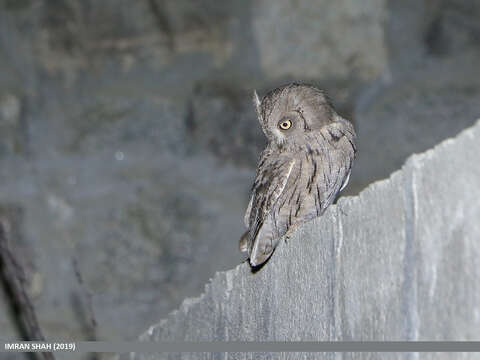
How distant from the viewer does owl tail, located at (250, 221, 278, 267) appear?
210cm

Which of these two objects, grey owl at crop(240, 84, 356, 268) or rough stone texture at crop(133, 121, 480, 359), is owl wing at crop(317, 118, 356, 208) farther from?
rough stone texture at crop(133, 121, 480, 359)

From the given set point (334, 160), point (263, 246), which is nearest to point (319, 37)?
point (334, 160)

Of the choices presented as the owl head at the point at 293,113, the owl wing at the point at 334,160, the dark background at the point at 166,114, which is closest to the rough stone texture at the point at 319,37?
the dark background at the point at 166,114

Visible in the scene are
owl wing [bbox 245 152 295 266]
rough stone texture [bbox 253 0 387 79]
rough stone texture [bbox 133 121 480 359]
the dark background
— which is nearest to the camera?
rough stone texture [bbox 133 121 480 359]

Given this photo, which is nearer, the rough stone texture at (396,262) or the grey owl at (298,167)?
the rough stone texture at (396,262)

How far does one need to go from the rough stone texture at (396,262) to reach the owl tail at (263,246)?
0.20 metres

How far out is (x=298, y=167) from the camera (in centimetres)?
256

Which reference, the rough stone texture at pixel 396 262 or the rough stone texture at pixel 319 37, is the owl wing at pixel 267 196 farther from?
the rough stone texture at pixel 319 37

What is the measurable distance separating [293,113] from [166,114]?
100 centimetres

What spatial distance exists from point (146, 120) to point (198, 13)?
51cm

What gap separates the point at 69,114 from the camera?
363cm

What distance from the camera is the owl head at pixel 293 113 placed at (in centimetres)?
268

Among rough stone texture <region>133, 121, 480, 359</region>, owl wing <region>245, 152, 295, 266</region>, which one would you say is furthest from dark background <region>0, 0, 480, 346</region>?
rough stone texture <region>133, 121, 480, 359</region>

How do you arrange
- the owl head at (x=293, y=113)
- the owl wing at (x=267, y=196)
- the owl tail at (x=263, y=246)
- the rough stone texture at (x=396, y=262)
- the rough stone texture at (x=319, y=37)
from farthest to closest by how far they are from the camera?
the rough stone texture at (x=319, y=37) < the owl head at (x=293, y=113) < the owl wing at (x=267, y=196) < the owl tail at (x=263, y=246) < the rough stone texture at (x=396, y=262)
